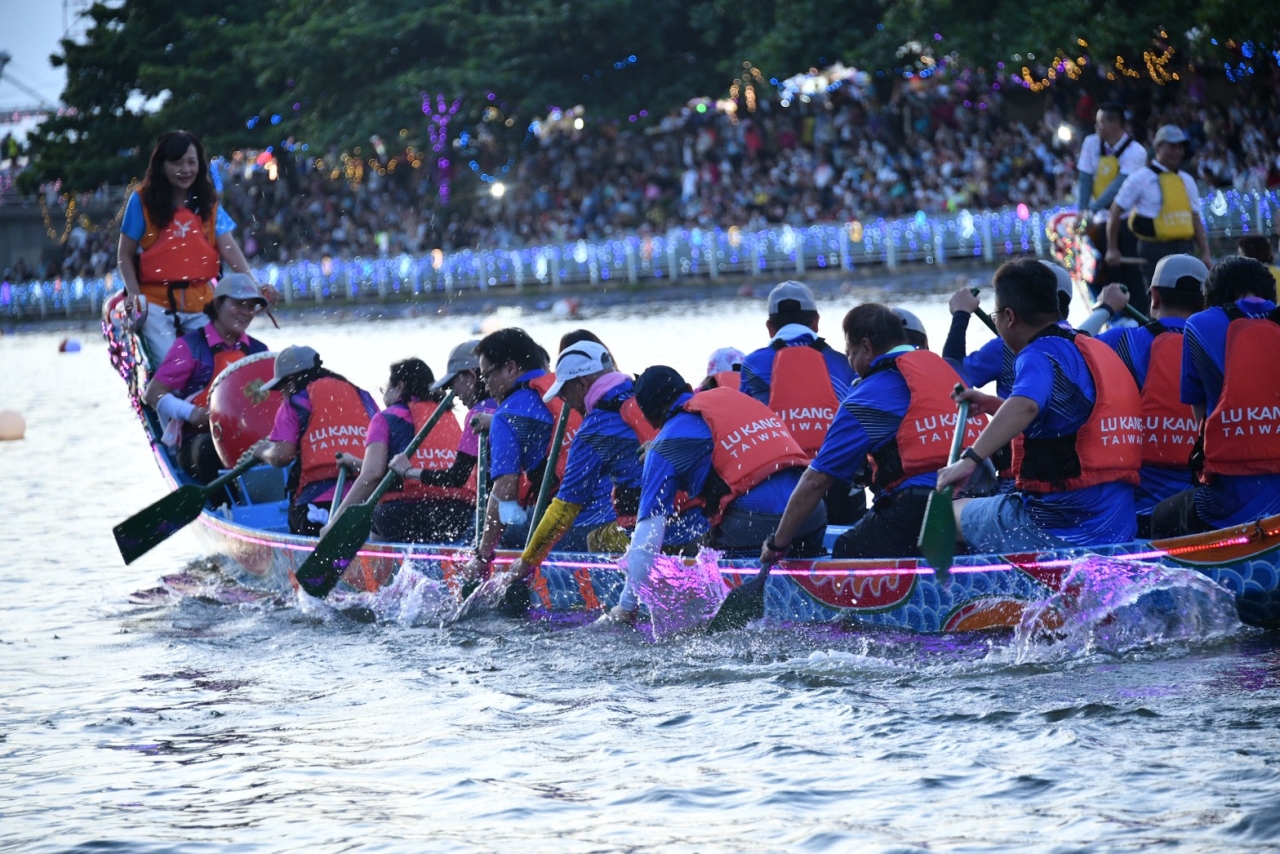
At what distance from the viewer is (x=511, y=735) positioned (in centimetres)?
653

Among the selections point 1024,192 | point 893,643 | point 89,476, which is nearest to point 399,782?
point 893,643

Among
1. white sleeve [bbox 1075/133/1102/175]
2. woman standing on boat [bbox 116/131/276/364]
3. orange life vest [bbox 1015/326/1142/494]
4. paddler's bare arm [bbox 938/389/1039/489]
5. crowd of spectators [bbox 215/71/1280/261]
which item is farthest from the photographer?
crowd of spectators [bbox 215/71/1280/261]

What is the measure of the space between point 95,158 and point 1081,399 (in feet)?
151

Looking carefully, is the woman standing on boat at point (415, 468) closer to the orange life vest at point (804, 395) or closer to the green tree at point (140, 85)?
the orange life vest at point (804, 395)

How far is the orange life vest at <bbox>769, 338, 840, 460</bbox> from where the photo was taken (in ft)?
27.4

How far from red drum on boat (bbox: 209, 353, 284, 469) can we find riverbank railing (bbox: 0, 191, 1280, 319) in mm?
14762

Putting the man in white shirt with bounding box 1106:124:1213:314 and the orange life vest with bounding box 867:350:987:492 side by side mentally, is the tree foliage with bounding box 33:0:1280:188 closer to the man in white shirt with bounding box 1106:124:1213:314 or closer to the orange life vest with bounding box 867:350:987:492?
the man in white shirt with bounding box 1106:124:1213:314

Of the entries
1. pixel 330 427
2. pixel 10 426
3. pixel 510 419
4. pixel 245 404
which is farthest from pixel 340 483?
pixel 10 426

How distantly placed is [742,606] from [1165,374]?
1.99 metres

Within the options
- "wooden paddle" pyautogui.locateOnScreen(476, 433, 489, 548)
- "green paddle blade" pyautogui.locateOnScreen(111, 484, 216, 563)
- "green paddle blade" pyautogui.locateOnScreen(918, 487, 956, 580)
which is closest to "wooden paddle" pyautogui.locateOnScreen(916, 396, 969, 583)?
"green paddle blade" pyautogui.locateOnScreen(918, 487, 956, 580)

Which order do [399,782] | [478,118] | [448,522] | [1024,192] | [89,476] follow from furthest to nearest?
[478,118]
[1024,192]
[89,476]
[448,522]
[399,782]

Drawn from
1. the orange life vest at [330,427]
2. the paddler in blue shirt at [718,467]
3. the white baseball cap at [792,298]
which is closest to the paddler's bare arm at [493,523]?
the paddler in blue shirt at [718,467]

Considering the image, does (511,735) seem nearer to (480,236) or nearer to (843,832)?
(843,832)

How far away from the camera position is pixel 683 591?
7375mm
